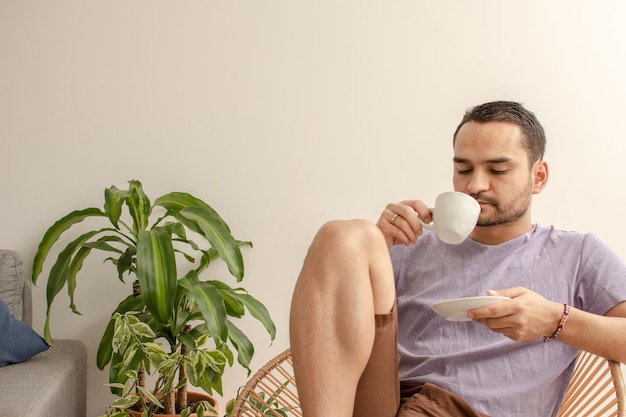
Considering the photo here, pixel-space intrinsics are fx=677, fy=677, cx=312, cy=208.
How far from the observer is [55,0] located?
2.58 m

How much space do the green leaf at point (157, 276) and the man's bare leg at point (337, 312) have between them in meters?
0.73

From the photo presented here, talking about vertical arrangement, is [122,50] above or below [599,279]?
above

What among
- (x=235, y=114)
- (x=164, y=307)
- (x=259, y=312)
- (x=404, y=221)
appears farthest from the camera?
(x=235, y=114)

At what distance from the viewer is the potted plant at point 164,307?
2016 mm

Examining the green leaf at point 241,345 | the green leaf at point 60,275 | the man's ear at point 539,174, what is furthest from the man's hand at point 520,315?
the green leaf at point 60,275

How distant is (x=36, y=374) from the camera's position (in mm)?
2033

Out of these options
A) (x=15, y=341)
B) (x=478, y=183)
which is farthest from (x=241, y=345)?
(x=478, y=183)

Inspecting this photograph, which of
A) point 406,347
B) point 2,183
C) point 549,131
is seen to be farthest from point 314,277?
point 2,183

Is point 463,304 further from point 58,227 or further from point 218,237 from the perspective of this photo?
point 58,227

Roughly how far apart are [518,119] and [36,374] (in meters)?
1.56

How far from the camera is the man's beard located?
1630 mm

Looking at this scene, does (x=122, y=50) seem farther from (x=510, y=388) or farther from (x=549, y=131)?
(x=510, y=388)

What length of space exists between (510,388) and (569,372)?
0.62 ft

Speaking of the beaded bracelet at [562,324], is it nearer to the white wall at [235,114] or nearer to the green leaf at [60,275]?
the white wall at [235,114]
